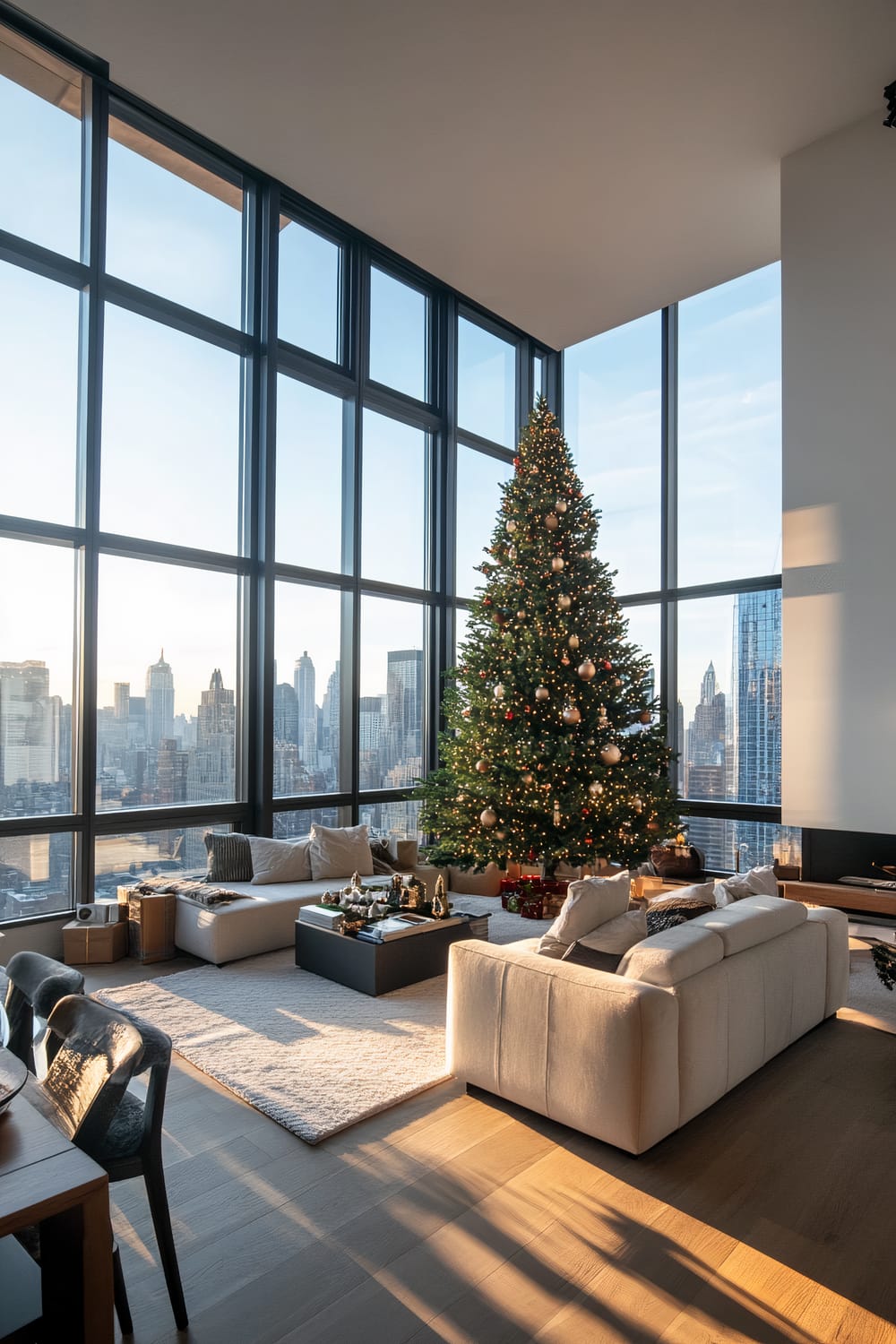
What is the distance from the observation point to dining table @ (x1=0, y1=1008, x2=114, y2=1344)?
150 centimetres

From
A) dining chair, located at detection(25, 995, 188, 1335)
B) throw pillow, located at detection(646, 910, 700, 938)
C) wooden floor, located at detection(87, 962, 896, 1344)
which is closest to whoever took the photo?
dining chair, located at detection(25, 995, 188, 1335)

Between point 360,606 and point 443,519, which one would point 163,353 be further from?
point 443,519

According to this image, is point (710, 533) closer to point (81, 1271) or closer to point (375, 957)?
point (375, 957)

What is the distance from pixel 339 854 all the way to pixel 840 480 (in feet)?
16.2

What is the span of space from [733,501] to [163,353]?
5.47 m

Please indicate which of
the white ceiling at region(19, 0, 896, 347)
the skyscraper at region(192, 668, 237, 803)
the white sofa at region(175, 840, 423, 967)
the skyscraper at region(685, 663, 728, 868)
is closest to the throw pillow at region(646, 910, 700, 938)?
the white sofa at region(175, 840, 423, 967)

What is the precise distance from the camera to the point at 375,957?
186 inches

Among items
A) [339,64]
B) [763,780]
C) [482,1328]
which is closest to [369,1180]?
[482,1328]

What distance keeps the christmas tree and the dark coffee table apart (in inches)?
54.4

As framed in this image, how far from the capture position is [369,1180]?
9.23 feet

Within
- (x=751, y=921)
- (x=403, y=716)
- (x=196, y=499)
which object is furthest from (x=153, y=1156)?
(x=403, y=716)

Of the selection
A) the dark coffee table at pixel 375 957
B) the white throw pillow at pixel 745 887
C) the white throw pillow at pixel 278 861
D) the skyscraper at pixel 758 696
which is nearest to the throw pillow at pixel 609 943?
the white throw pillow at pixel 745 887

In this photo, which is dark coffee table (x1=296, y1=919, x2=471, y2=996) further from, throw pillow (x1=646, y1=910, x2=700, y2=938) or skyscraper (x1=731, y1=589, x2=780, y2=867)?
skyscraper (x1=731, y1=589, x2=780, y2=867)

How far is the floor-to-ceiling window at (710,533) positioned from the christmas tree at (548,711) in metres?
1.46
